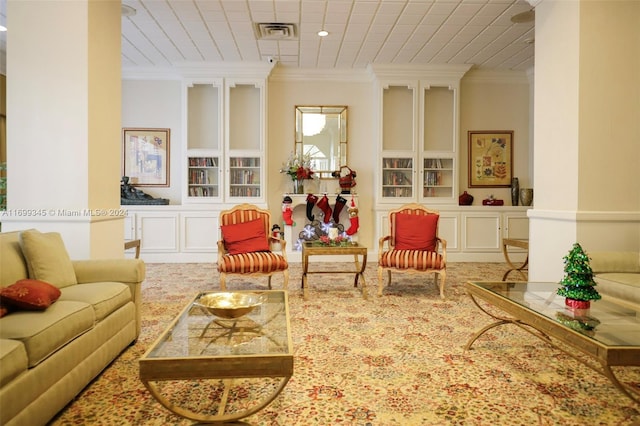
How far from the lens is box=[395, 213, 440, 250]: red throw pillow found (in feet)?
14.8

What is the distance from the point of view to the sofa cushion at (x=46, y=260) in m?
2.42

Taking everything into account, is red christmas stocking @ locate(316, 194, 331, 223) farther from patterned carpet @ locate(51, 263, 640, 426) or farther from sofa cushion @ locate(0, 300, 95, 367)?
Answer: sofa cushion @ locate(0, 300, 95, 367)

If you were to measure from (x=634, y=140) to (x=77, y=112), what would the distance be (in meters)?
4.77

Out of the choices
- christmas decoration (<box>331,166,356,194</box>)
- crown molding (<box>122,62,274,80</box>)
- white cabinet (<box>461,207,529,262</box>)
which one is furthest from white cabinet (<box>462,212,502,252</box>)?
crown molding (<box>122,62,274,80</box>)

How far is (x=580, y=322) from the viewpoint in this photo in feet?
6.50

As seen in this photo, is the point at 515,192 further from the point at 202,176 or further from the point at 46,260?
the point at 46,260

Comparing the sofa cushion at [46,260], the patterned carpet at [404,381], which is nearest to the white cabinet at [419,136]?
the patterned carpet at [404,381]

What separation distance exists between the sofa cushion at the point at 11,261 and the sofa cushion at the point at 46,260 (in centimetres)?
4

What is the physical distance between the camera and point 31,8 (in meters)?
3.37

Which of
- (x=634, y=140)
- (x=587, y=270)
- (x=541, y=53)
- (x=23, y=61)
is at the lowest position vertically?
(x=587, y=270)

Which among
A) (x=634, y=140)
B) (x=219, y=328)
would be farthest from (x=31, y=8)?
(x=634, y=140)

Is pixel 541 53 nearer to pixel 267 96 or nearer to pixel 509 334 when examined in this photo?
pixel 509 334

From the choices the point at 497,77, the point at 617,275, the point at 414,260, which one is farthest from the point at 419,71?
the point at 617,275

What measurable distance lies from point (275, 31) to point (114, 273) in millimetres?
3766
